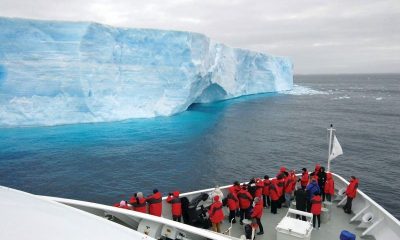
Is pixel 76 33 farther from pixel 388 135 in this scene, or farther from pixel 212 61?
pixel 388 135

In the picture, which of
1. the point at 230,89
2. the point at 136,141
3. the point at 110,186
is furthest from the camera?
the point at 230,89

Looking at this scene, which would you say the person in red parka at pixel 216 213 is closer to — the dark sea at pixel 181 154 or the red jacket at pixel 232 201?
the red jacket at pixel 232 201

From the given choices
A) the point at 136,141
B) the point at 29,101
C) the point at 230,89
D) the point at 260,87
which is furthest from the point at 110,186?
the point at 260,87

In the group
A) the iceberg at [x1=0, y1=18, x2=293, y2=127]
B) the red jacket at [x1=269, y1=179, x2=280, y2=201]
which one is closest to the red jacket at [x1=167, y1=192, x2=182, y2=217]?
the red jacket at [x1=269, y1=179, x2=280, y2=201]

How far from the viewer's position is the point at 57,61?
2677 centimetres

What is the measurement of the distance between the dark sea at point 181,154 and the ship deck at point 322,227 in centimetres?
720

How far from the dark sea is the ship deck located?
7.20m

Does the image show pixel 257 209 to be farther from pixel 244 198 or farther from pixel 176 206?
pixel 176 206

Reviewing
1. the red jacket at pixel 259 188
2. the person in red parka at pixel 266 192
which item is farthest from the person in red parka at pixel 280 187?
the red jacket at pixel 259 188

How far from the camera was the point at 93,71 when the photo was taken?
92.2 feet

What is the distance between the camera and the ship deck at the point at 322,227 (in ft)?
24.4

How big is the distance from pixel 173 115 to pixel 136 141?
11.6 meters

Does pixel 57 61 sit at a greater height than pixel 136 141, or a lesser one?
greater

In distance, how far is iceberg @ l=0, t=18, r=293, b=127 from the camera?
2609cm
